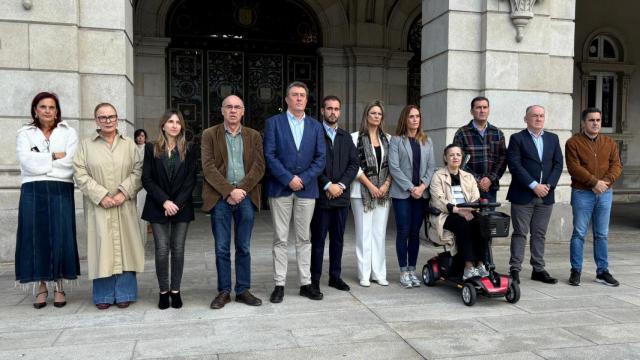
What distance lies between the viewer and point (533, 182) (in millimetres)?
6090

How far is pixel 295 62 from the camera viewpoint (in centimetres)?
1350

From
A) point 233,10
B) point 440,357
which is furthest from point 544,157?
point 233,10

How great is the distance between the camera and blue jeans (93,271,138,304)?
5199mm

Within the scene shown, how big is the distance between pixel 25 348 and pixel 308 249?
2.59 metres

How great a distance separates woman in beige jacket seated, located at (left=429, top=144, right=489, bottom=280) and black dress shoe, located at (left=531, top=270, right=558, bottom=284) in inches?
45.5

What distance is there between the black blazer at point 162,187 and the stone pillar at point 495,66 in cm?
430

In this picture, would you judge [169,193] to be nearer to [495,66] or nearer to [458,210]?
[458,210]

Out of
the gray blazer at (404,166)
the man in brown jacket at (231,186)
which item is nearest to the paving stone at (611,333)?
the gray blazer at (404,166)

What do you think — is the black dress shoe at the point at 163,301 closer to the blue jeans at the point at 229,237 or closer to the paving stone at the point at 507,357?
the blue jeans at the point at 229,237

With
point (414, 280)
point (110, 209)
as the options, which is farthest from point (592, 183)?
point (110, 209)

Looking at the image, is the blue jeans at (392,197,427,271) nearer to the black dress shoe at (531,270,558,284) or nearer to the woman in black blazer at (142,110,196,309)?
the black dress shoe at (531,270,558,284)

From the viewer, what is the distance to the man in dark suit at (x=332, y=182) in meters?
5.66

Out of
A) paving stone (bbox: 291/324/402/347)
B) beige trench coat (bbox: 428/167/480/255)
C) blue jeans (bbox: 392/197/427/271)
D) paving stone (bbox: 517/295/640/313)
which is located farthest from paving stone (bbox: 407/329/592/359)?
blue jeans (bbox: 392/197/427/271)

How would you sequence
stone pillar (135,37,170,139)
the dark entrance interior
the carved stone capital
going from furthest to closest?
the dark entrance interior
stone pillar (135,37,170,139)
the carved stone capital
